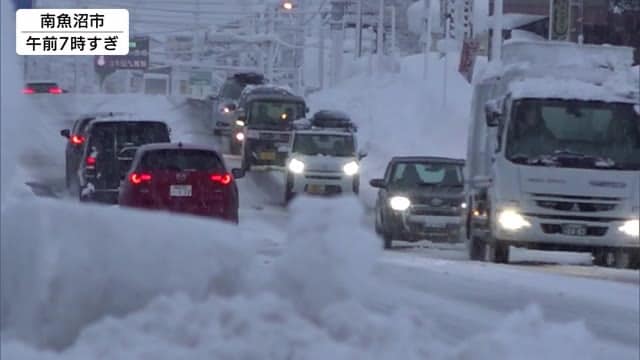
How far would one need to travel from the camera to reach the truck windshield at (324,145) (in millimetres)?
34906

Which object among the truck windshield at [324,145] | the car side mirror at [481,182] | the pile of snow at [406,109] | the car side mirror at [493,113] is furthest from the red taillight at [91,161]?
the pile of snow at [406,109]

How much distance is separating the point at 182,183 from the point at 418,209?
17.6 ft

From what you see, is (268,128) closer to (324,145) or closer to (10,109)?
(324,145)

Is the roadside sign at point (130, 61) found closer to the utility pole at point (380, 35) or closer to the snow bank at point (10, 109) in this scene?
the utility pole at point (380, 35)

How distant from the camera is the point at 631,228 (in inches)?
800

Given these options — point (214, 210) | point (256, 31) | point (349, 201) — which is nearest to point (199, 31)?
point (256, 31)

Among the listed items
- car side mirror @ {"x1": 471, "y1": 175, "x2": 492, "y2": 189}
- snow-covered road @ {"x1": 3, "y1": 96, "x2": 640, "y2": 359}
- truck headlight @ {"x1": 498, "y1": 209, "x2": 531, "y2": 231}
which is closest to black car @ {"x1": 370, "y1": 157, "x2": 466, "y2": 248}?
snow-covered road @ {"x1": 3, "y1": 96, "x2": 640, "y2": 359}

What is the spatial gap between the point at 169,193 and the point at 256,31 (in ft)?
116

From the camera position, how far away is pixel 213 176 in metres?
21.7

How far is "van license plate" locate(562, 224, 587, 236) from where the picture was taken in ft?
66.4

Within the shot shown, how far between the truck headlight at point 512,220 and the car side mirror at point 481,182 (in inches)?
35.1

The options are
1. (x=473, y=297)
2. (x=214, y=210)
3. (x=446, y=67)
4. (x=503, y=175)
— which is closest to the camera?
(x=473, y=297)

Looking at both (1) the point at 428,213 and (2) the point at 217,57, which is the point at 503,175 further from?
(2) the point at 217,57

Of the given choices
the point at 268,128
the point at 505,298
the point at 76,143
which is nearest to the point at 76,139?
the point at 76,143
